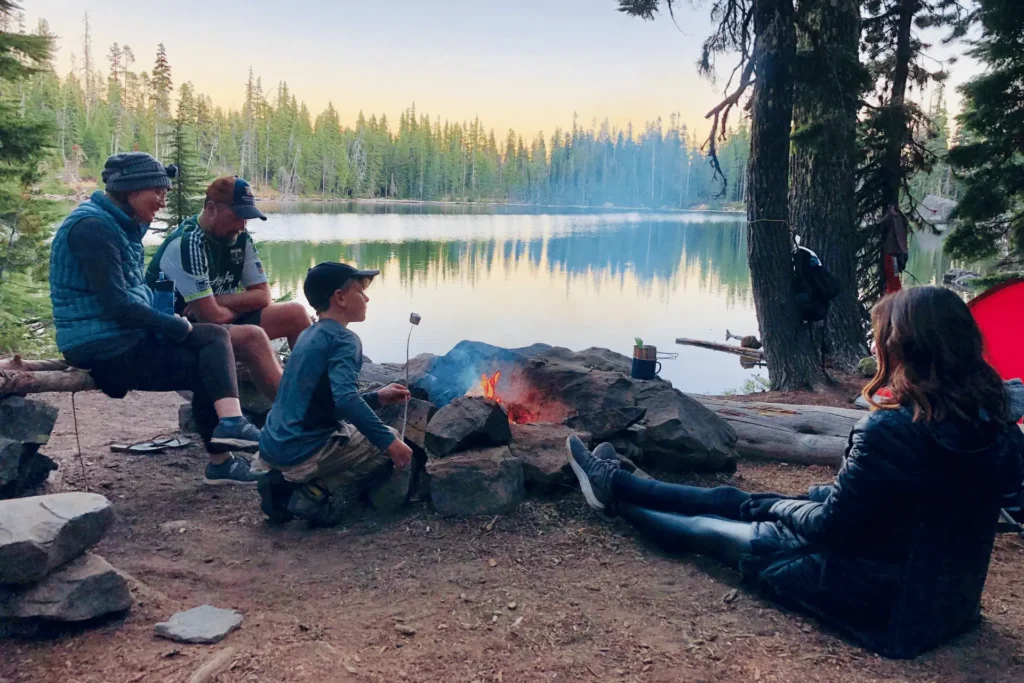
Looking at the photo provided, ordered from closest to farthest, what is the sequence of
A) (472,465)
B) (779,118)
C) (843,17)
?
(472,465) → (779,118) → (843,17)

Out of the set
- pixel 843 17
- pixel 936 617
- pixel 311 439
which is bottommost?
pixel 936 617

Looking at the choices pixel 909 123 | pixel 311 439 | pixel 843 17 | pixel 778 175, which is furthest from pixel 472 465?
pixel 909 123

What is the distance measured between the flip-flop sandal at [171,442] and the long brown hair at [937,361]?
4614 mm

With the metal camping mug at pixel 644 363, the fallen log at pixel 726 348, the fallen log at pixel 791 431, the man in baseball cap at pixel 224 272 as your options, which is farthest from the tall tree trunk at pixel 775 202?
the man in baseball cap at pixel 224 272

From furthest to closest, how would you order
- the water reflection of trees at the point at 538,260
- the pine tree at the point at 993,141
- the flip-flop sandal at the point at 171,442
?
the water reflection of trees at the point at 538,260
the pine tree at the point at 993,141
the flip-flop sandal at the point at 171,442

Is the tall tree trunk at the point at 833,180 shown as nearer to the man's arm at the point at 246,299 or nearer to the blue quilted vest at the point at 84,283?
the man's arm at the point at 246,299

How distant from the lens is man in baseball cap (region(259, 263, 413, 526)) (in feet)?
12.8

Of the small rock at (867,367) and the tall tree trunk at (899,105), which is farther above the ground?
the tall tree trunk at (899,105)

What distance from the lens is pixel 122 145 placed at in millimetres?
62312

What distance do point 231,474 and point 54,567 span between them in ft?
5.72

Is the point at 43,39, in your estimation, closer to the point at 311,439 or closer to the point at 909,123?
the point at 311,439

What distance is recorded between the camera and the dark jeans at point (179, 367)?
14.4 ft

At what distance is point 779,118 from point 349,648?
747cm

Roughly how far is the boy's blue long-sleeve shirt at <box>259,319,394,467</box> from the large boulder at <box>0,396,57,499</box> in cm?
141
